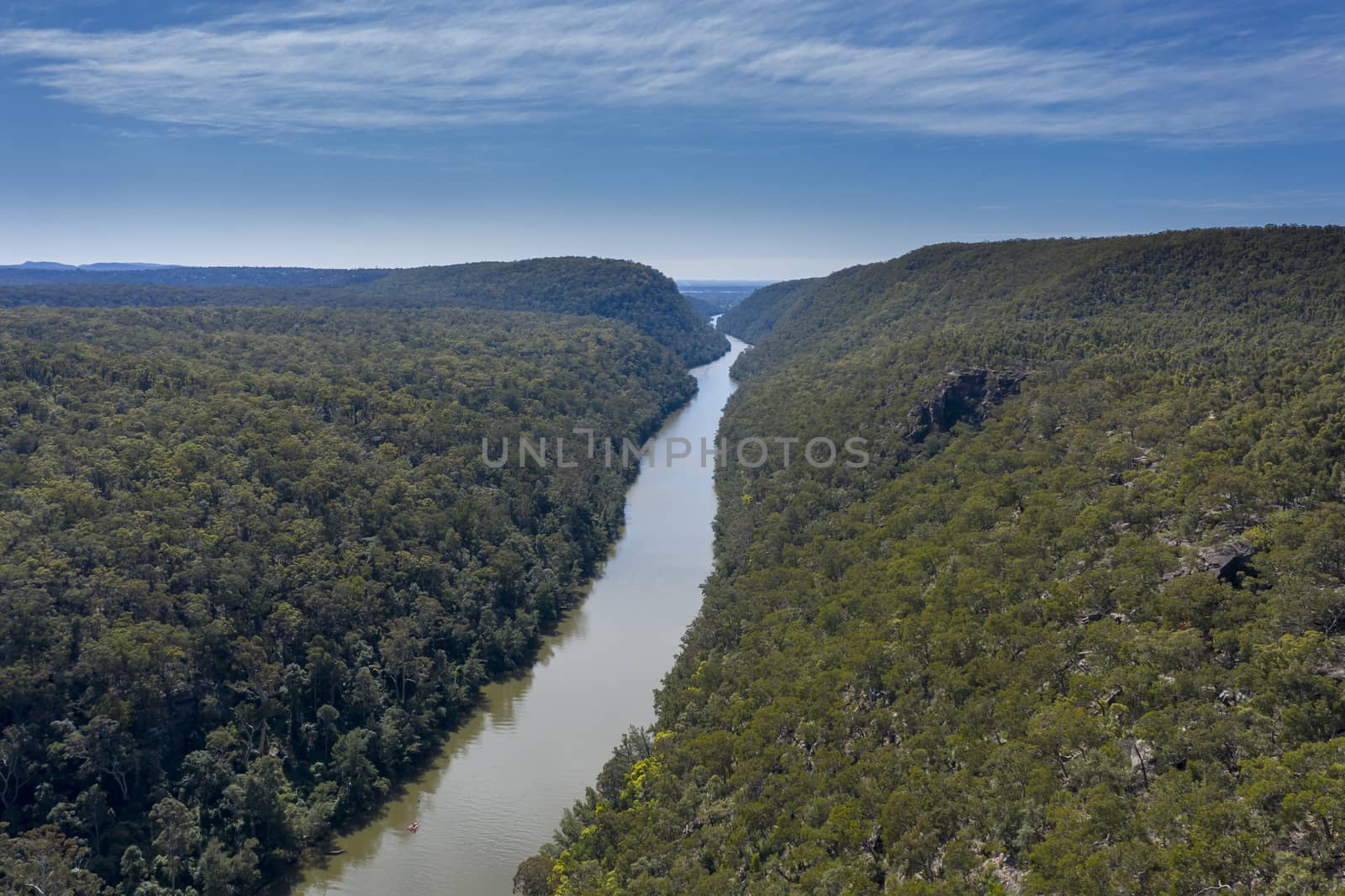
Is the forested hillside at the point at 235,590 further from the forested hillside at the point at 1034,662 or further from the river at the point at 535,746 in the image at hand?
the forested hillside at the point at 1034,662

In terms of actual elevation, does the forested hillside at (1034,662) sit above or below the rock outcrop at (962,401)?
below

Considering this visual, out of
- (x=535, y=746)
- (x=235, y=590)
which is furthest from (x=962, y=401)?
(x=235, y=590)

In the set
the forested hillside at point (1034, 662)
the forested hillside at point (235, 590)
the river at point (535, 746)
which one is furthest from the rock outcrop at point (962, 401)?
the forested hillside at point (235, 590)

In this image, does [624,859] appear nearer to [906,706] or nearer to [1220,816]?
[906,706]

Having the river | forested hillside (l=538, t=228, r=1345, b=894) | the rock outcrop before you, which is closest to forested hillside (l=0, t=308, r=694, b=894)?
the river

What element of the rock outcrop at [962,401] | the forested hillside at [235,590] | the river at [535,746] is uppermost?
the rock outcrop at [962,401]

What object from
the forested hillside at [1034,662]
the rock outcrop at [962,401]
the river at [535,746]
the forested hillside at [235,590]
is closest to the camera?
the forested hillside at [1034,662]

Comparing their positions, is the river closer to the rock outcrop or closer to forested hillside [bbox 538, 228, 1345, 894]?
forested hillside [bbox 538, 228, 1345, 894]
